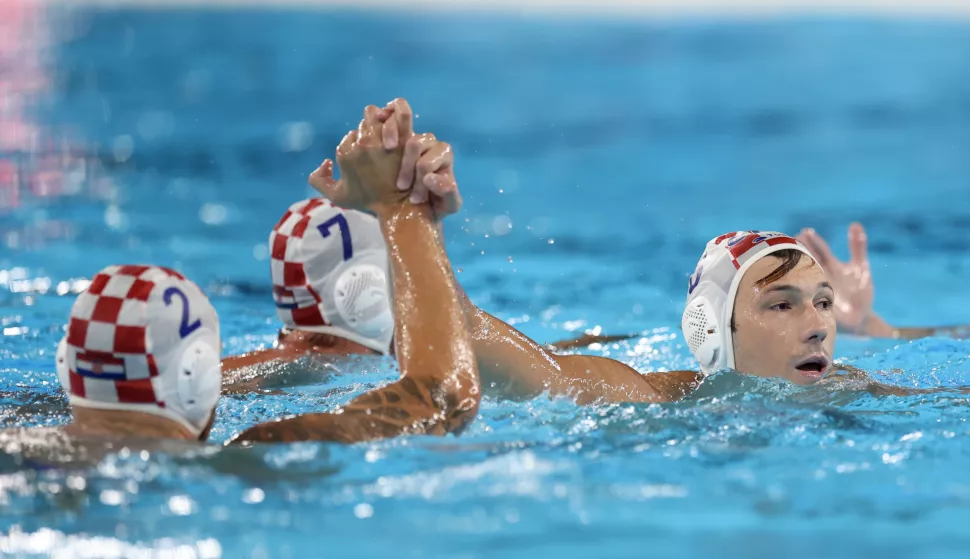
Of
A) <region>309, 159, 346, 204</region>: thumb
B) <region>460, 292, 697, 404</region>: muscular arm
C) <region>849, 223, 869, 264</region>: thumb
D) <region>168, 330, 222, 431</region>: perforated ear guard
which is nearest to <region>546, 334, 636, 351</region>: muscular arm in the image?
<region>849, 223, 869, 264</region>: thumb

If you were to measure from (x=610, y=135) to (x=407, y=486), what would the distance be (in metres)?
9.54

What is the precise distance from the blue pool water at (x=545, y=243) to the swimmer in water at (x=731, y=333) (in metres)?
0.08

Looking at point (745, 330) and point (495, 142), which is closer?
point (745, 330)

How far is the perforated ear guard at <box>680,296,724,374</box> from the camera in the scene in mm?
3672

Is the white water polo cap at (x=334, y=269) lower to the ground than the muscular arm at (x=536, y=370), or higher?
higher

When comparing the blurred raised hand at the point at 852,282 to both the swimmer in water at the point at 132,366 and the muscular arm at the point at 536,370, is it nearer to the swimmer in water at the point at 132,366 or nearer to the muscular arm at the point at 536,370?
the muscular arm at the point at 536,370

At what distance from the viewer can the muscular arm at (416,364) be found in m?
2.70

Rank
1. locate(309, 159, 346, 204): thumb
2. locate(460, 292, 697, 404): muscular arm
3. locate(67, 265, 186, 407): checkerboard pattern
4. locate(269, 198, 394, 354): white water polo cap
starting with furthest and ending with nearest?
locate(269, 198, 394, 354): white water polo cap → locate(460, 292, 697, 404): muscular arm → locate(309, 159, 346, 204): thumb → locate(67, 265, 186, 407): checkerboard pattern

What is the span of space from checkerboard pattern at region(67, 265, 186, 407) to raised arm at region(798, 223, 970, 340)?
304cm

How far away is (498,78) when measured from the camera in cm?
1520

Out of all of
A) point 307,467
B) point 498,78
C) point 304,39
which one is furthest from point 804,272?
point 304,39

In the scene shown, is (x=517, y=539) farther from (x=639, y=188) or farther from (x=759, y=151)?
(x=759, y=151)

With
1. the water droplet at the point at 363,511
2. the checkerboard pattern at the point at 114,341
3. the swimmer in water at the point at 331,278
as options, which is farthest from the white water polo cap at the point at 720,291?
the checkerboard pattern at the point at 114,341

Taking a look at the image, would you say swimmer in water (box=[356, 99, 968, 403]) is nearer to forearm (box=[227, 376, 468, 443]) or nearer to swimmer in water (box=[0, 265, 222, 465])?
forearm (box=[227, 376, 468, 443])
